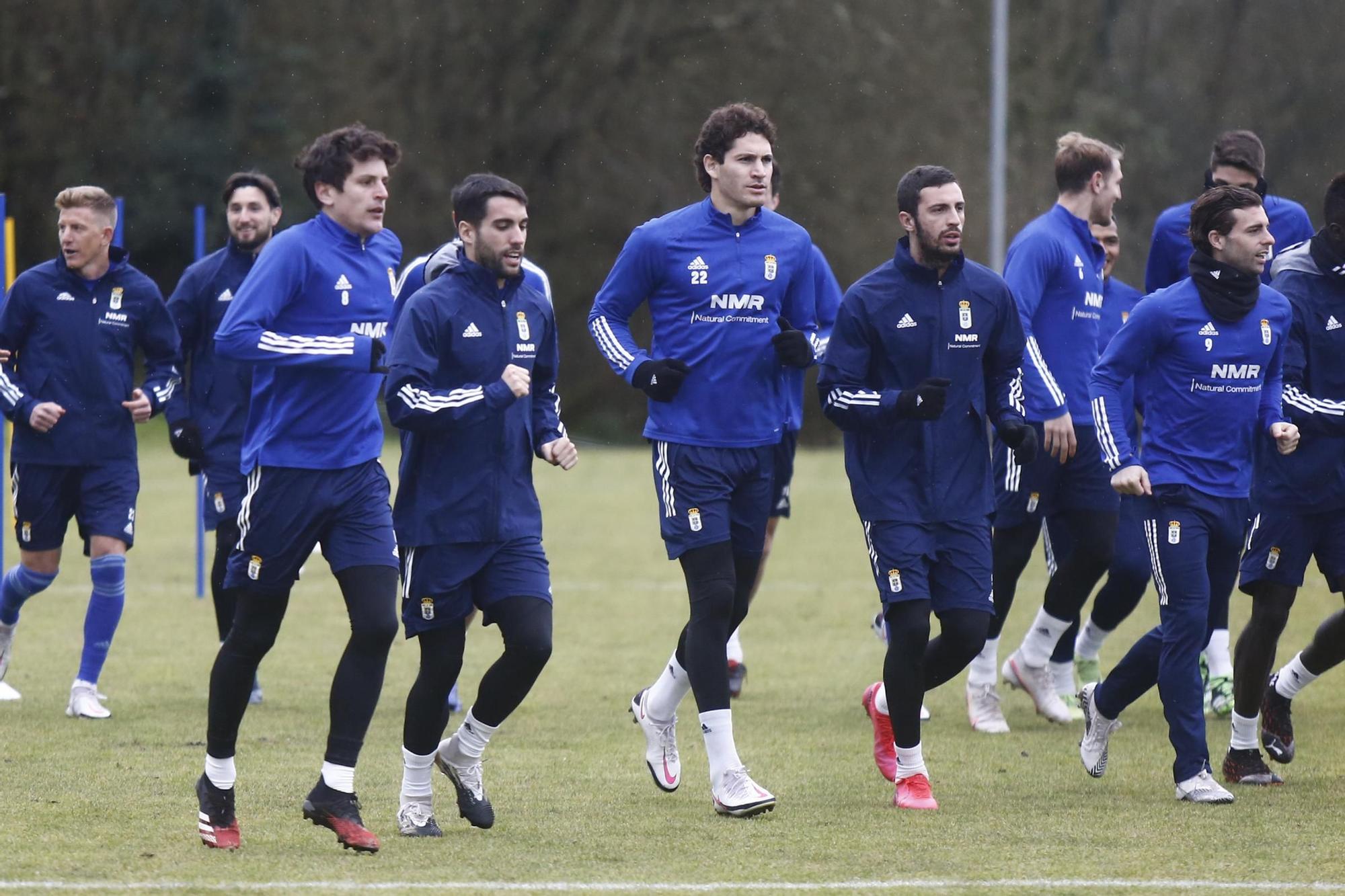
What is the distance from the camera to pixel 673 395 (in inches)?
255

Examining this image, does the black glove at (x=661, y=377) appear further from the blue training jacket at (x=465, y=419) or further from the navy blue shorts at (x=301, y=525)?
the navy blue shorts at (x=301, y=525)

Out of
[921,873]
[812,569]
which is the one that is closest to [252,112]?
[812,569]

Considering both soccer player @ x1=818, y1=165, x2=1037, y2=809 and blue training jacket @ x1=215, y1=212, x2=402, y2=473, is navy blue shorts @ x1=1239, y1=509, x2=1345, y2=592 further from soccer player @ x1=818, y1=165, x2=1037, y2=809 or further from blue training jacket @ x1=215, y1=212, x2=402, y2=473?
blue training jacket @ x1=215, y1=212, x2=402, y2=473

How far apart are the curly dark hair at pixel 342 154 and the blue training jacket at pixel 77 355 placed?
288 cm

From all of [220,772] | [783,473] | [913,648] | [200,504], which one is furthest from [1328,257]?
[200,504]

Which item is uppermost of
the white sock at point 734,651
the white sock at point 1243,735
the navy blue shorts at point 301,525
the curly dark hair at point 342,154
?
the curly dark hair at point 342,154

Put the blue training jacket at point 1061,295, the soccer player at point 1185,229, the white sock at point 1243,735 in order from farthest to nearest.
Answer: the soccer player at point 1185,229
the blue training jacket at point 1061,295
the white sock at point 1243,735

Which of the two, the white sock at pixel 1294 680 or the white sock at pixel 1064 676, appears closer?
the white sock at pixel 1294 680

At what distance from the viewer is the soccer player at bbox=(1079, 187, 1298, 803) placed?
6484 mm

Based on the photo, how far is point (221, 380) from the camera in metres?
8.79

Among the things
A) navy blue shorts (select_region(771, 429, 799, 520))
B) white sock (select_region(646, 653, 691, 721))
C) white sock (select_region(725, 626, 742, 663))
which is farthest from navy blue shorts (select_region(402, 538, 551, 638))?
white sock (select_region(725, 626, 742, 663))

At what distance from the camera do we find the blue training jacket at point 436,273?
248 inches

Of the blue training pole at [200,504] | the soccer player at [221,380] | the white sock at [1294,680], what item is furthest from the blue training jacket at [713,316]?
the blue training pole at [200,504]

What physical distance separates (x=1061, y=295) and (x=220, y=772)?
4.11 metres
